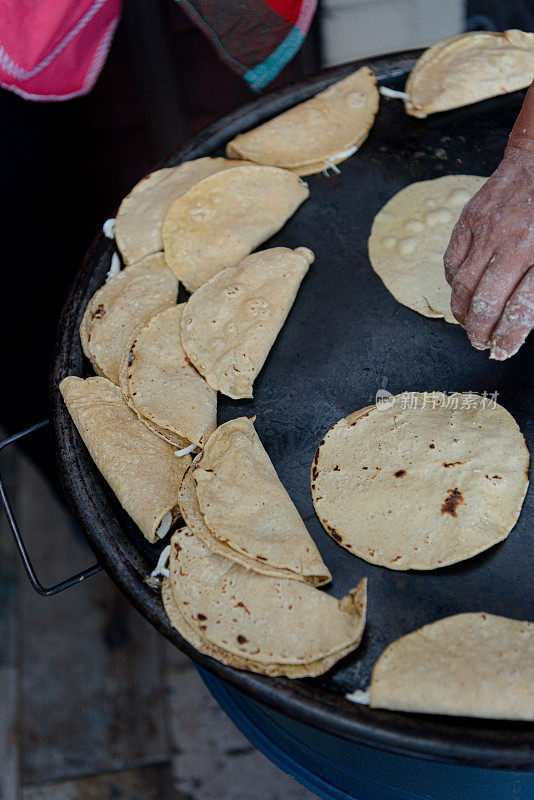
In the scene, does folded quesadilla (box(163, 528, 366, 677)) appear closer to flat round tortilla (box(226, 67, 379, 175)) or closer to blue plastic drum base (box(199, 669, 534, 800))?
blue plastic drum base (box(199, 669, 534, 800))

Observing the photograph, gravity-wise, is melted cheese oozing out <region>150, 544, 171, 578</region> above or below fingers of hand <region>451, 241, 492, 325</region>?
below

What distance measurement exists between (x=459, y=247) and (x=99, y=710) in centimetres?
202

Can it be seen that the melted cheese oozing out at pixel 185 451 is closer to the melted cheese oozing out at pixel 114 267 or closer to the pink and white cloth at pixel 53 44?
the melted cheese oozing out at pixel 114 267

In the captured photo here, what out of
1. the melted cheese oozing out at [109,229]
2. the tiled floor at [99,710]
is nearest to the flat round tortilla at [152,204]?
the melted cheese oozing out at [109,229]

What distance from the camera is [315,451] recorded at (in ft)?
5.10

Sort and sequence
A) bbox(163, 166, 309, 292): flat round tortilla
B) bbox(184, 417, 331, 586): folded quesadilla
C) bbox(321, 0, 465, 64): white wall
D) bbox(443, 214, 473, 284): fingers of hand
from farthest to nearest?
1. bbox(321, 0, 465, 64): white wall
2. bbox(163, 166, 309, 292): flat round tortilla
3. bbox(443, 214, 473, 284): fingers of hand
4. bbox(184, 417, 331, 586): folded quesadilla

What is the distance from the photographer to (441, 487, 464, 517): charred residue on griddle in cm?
142

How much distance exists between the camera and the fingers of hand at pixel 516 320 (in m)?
1.34

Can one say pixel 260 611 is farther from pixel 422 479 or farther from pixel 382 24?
pixel 382 24

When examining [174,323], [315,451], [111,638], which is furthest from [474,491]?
[111,638]

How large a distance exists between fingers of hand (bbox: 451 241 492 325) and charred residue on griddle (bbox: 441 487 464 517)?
14.9 inches

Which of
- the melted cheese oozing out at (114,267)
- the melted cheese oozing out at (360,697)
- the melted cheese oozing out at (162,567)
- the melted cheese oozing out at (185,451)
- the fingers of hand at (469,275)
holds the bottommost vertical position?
the melted cheese oozing out at (360,697)

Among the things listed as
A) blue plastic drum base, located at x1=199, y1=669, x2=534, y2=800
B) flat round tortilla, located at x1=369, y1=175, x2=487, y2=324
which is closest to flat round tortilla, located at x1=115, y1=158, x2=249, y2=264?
flat round tortilla, located at x1=369, y1=175, x2=487, y2=324

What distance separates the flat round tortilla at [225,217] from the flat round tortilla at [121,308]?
0.18ft
